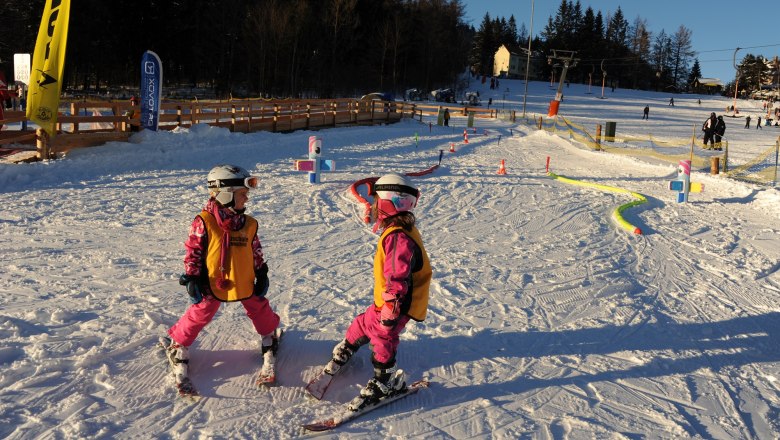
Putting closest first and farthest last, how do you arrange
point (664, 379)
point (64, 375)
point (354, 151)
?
1. point (64, 375)
2. point (664, 379)
3. point (354, 151)

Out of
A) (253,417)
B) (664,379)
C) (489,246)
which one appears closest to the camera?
(253,417)

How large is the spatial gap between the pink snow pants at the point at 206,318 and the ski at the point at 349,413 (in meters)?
0.94

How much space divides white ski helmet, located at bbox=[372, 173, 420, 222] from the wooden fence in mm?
12179

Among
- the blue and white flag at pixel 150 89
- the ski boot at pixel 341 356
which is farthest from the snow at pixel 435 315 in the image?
the blue and white flag at pixel 150 89

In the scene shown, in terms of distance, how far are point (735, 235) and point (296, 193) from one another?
318 inches

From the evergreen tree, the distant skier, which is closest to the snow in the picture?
the distant skier

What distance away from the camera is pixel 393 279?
3.48 meters

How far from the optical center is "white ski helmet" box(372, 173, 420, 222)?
3.55m

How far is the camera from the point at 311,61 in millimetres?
54938

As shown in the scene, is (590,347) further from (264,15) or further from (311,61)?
(311,61)

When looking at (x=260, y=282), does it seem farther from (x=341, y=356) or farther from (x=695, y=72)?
(x=695, y=72)

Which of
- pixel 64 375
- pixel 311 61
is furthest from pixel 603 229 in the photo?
pixel 311 61

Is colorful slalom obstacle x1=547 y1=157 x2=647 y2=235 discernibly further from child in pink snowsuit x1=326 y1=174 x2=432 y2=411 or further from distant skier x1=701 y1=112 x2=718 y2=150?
distant skier x1=701 y1=112 x2=718 y2=150

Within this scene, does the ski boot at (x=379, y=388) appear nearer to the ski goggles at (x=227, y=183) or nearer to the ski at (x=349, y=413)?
the ski at (x=349, y=413)
